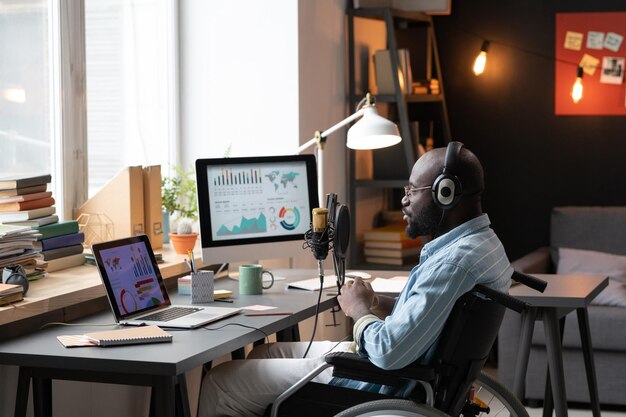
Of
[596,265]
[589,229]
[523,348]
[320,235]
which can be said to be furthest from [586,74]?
[320,235]

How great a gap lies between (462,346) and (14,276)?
1.28 metres

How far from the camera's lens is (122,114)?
3.99 meters

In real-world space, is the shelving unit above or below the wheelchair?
above

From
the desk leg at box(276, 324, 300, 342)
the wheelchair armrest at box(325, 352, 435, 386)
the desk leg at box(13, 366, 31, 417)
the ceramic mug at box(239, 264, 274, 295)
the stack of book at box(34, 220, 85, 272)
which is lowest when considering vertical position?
the desk leg at box(276, 324, 300, 342)

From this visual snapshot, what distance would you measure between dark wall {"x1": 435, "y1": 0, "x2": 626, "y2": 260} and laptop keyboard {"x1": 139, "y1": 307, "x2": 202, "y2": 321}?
3.10 metres

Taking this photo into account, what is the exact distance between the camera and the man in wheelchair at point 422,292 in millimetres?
2281

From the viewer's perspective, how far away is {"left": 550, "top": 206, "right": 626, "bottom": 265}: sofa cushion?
504cm

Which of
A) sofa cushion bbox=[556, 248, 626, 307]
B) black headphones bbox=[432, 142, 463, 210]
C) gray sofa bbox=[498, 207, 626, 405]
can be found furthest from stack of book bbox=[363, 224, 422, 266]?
black headphones bbox=[432, 142, 463, 210]

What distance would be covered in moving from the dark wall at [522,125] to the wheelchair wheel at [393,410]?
357cm

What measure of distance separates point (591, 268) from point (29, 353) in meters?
3.23

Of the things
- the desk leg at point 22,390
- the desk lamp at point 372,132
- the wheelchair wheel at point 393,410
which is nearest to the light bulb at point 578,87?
the desk lamp at point 372,132

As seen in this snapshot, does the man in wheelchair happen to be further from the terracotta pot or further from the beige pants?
the terracotta pot

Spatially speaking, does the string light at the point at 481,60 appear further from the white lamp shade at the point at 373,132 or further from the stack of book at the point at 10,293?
the stack of book at the point at 10,293

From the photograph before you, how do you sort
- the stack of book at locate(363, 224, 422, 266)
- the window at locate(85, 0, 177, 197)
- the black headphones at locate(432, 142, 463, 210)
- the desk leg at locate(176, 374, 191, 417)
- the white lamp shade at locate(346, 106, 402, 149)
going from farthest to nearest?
the stack of book at locate(363, 224, 422, 266) < the window at locate(85, 0, 177, 197) < the white lamp shade at locate(346, 106, 402, 149) < the desk leg at locate(176, 374, 191, 417) < the black headphones at locate(432, 142, 463, 210)
